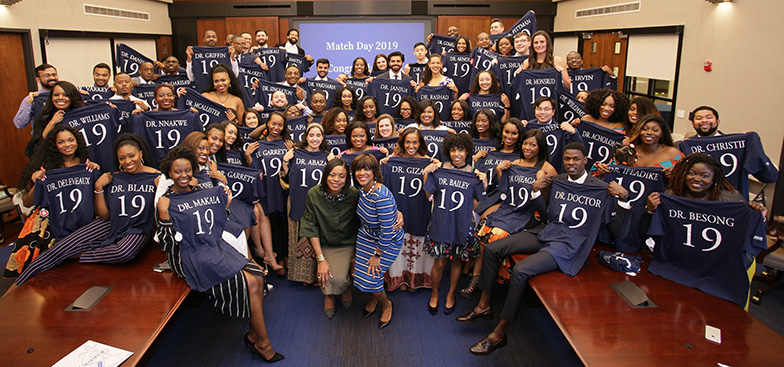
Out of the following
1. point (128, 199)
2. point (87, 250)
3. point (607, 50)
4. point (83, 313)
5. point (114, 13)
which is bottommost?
point (83, 313)

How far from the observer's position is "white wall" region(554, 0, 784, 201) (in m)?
5.94

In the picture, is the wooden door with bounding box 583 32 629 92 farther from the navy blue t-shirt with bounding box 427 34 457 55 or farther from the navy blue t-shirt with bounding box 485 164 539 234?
the navy blue t-shirt with bounding box 485 164 539 234

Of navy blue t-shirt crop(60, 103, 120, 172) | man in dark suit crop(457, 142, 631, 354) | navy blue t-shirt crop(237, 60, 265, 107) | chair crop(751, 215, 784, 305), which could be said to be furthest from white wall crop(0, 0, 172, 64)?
chair crop(751, 215, 784, 305)

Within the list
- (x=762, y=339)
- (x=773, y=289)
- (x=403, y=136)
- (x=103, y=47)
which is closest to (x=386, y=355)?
(x=403, y=136)

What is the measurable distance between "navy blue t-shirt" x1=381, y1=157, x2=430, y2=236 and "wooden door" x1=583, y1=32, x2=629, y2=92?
6.97m

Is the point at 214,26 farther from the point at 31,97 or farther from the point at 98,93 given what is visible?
the point at 31,97

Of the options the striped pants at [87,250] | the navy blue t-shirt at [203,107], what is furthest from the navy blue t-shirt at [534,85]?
the striped pants at [87,250]

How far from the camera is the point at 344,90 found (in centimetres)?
600

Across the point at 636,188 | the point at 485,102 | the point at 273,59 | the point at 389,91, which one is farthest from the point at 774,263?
the point at 273,59

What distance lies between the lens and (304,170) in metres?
4.72

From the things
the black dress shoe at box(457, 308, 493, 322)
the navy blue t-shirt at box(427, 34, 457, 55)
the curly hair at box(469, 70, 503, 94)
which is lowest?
the black dress shoe at box(457, 308, 493, 322)

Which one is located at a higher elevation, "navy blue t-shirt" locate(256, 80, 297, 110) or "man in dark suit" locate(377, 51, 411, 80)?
"man in dark suit" locate(377, 51, 411, 80)

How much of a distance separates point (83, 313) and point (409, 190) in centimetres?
271

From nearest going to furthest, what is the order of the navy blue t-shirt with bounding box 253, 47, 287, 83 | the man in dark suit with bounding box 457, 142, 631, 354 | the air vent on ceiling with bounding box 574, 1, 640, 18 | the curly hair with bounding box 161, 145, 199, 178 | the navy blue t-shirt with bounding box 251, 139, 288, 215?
the curly hair with bounding box 161, 145, 199, 178 → the man in dark suit with bounding box 457, 142, 631, 354 → the navy blue t-shirt with bounding box 251, 139, 288, 215 → the navy blue t-shirt with bounding box 253, 47, 287, 83 → the air vent on ceiling with bounding box 574, 1, 640, 18
